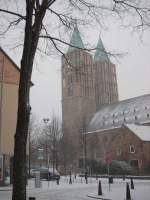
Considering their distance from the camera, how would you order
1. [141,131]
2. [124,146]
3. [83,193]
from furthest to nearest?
1. [124,146]
2. [141,131]
3. [83,193]

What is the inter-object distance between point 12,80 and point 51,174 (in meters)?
15.1

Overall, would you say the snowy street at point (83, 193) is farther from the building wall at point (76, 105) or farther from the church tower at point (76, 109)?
the building wall at point (76, 105)

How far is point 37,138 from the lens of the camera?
3162 inches

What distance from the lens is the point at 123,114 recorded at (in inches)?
3735

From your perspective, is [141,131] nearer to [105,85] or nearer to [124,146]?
[124,146]

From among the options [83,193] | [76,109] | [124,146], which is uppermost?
[76,109]

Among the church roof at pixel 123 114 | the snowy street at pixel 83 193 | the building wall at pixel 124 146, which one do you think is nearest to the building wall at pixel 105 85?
the church roof at pixel 123 114

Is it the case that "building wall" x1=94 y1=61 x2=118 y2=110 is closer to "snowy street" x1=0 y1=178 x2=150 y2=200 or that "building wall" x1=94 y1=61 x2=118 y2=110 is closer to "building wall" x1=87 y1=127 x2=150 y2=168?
"building wall" x1=87 y1=127 x2=150 y2=168

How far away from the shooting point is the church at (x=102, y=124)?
226 feet

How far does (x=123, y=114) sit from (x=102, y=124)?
22.6 ft

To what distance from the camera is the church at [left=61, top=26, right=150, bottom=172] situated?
68.9 metres

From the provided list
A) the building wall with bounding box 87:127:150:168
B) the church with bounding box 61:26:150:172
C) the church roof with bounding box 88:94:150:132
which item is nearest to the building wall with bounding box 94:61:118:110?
the church with bounding box 61:26:150:172

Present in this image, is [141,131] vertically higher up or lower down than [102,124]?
lower down

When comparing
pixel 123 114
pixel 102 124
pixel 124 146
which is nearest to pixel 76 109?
pixel 102 124
